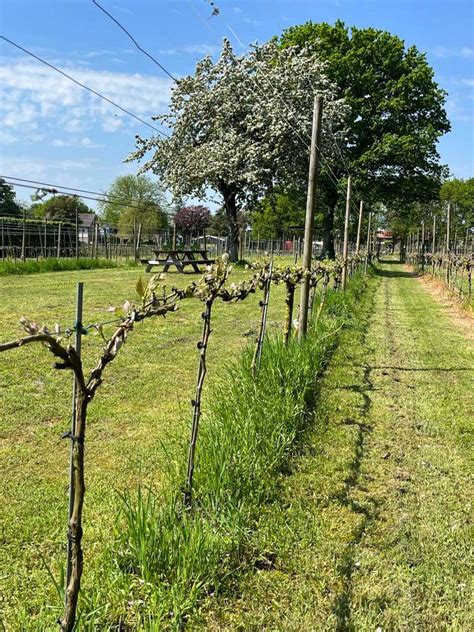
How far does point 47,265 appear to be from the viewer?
1894 cm

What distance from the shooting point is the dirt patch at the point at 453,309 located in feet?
35.4

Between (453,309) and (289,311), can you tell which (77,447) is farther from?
(453,309)

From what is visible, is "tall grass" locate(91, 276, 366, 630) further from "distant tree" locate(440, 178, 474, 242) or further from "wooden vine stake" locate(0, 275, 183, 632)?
"distant tree" locate(440, 178, 474, 242)

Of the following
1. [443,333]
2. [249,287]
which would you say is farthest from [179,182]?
[249,287]

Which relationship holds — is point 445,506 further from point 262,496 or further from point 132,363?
point 132,363

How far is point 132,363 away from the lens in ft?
21.9

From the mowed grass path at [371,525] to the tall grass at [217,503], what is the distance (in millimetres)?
118

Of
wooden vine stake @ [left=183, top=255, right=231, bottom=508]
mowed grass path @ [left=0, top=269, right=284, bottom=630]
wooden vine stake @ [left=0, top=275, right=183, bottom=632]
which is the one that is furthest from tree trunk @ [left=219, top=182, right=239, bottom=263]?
wooden vine stake @ [left=0, top=275, right=183, bottom=632]

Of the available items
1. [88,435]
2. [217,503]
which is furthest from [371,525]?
[88,435]

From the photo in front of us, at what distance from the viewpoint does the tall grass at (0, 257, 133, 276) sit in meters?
17.2

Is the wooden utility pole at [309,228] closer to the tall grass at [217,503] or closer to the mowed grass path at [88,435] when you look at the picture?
the mowed grass path at [88,435]

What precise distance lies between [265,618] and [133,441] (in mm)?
2131

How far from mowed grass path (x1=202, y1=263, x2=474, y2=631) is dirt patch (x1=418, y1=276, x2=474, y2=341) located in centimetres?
515

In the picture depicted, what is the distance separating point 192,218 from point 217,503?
48614 mm
